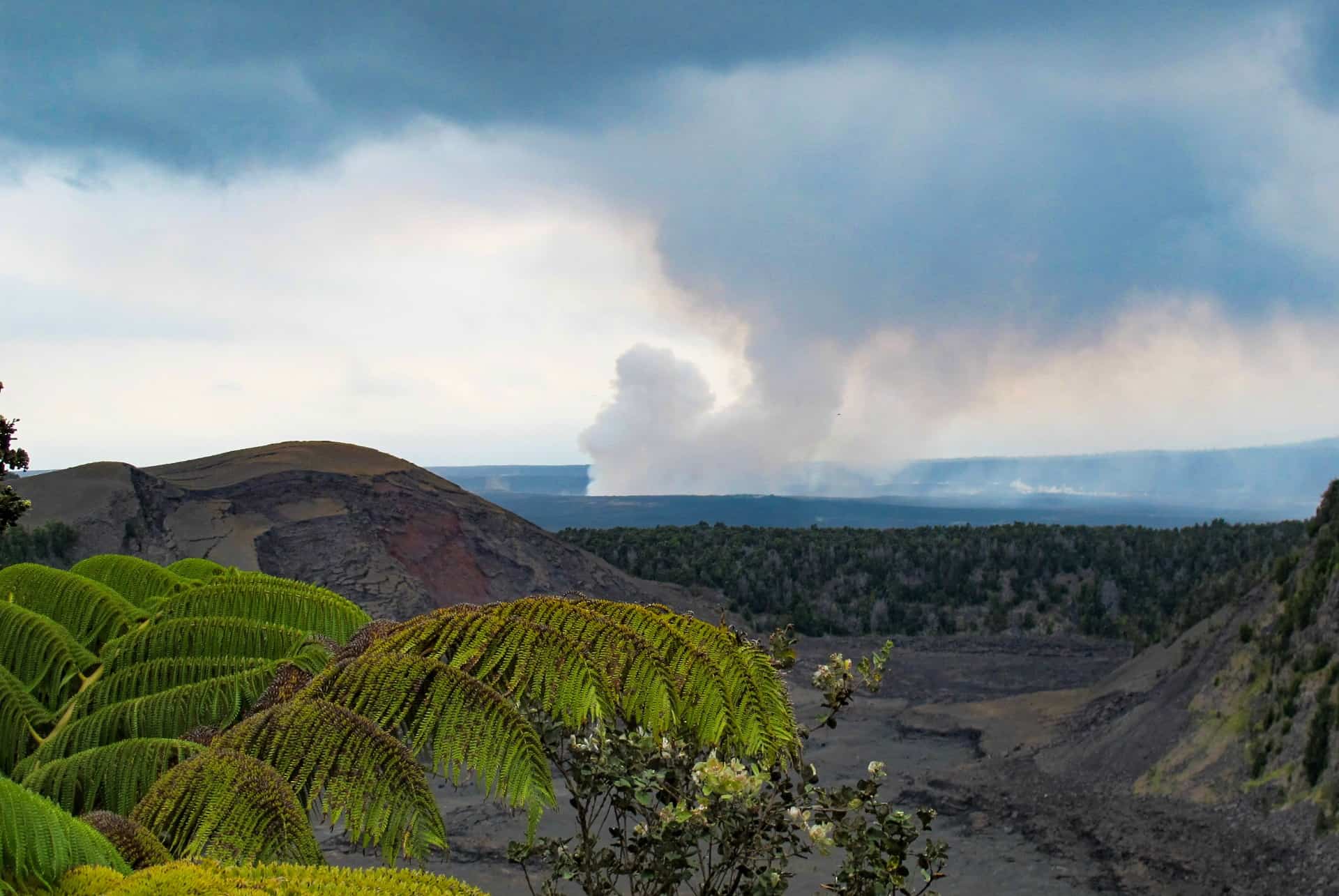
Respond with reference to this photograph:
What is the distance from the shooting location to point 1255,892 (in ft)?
35.4

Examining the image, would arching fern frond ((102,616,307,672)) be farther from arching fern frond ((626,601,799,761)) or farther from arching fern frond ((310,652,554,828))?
arching fern frond ((626,601,799,761))

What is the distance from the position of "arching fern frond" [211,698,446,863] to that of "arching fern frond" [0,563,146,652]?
2275 mm

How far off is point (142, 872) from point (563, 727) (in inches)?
85.3

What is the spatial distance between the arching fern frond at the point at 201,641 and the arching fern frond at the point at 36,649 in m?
0.16

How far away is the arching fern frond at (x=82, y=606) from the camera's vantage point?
5.06 m

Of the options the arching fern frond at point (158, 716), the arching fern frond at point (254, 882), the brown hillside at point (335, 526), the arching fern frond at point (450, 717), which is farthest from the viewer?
the brown hillside at point (335, 526)

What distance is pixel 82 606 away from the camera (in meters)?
5.15

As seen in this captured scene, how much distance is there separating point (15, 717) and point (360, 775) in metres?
2.41

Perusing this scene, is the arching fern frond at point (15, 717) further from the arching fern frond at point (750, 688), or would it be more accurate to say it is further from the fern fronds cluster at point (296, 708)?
the arching fern frond at point (750, 688)

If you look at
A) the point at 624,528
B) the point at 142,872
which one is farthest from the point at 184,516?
the point at 142,872

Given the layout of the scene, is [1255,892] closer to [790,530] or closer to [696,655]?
[696,655]

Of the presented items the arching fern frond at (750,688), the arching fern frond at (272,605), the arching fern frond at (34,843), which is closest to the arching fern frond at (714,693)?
the arching fern frond at (750,688)

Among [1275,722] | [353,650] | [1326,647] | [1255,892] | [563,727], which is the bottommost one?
[1255,892]

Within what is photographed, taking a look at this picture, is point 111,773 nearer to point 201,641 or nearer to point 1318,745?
point 201,641
